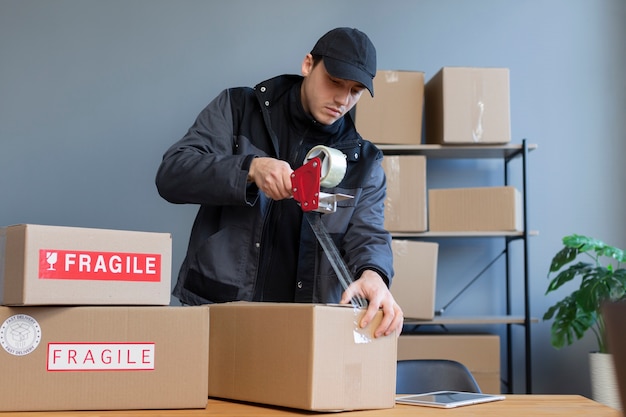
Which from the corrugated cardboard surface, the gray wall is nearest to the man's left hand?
the corrugated cardboard surface

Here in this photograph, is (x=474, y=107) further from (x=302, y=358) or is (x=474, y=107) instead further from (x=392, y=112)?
(x=302, y=358)

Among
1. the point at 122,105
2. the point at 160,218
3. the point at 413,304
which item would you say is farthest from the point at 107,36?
the point at 413,304

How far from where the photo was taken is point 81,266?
1.19m

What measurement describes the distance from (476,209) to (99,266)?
246cm

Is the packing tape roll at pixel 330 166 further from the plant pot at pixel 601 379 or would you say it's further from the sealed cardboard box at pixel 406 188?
the plant pot at pixel 601 379

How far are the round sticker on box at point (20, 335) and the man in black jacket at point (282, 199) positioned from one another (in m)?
0.55

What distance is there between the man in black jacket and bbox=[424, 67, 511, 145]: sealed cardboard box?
1477 mm

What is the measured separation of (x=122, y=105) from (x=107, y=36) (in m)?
0.34

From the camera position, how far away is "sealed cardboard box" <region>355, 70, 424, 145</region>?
3.46m

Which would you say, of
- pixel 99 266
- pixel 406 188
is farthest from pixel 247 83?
pixel 99 266

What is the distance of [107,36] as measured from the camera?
12.7ft

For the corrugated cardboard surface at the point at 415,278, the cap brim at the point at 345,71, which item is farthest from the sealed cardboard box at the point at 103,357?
the corrugated cardboard surface at the point at 415,278

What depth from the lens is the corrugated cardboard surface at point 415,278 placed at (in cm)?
336

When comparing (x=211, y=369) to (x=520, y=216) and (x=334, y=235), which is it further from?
(x=520, y=216)
